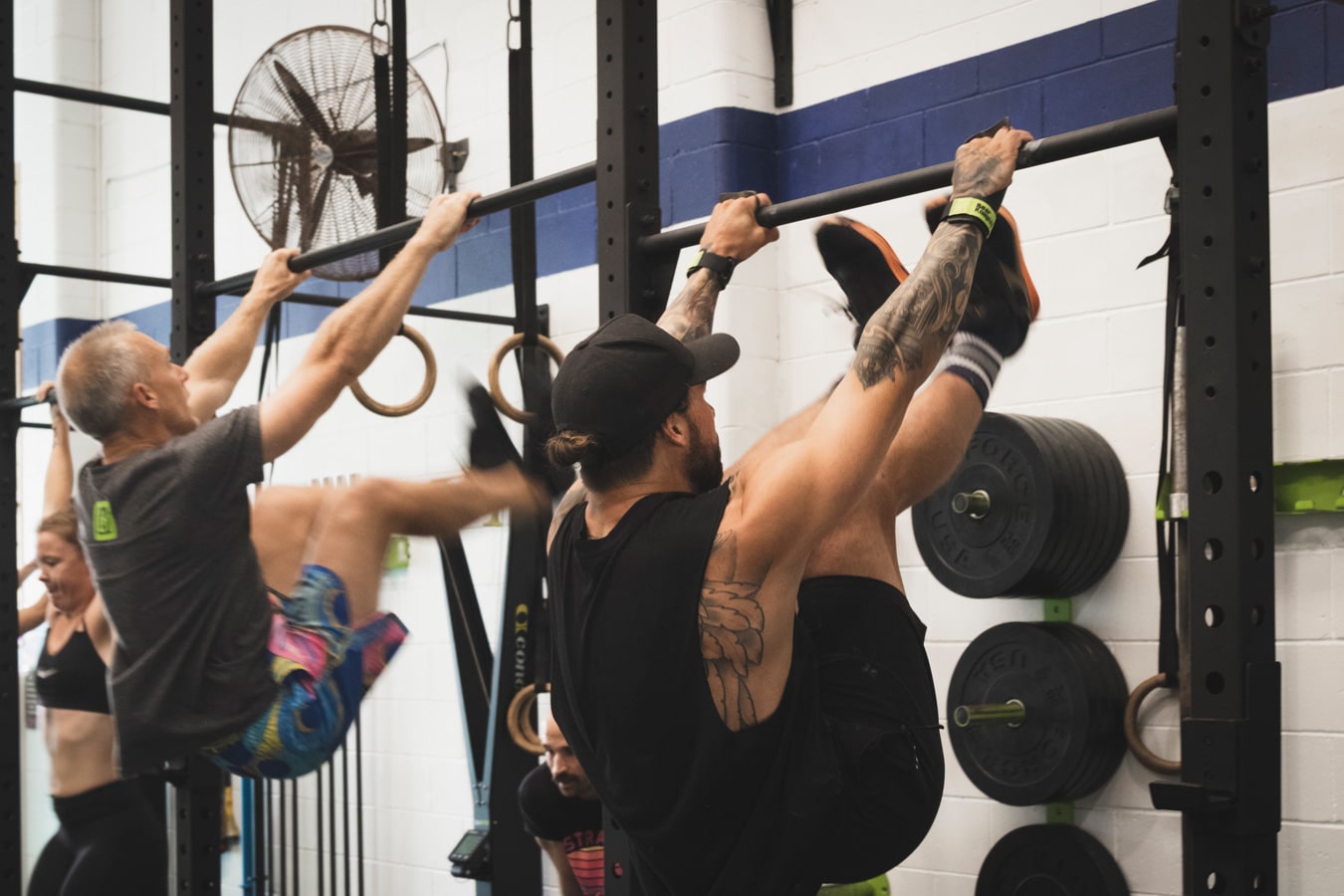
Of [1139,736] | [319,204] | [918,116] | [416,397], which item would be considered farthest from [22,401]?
[1139,736]

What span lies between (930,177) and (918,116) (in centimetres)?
196

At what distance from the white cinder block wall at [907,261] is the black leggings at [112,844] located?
48.6 inches

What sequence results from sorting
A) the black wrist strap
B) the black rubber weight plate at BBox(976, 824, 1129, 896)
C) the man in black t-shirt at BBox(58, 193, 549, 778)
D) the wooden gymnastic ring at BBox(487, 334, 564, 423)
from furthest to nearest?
the wooden gymnastic ring at BBox(487, 334, 564, 423), the black rubber weight plate at BBox(976, 824, 1129, 896), the man in black t-shirt at BBox(58, 193, 549, 778), the black wrist strap

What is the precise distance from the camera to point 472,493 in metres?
3.64

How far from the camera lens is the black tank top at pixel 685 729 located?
221 cm

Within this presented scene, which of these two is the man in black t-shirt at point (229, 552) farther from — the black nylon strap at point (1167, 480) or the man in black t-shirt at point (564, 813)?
the black nylon strap at point (1167, 480)

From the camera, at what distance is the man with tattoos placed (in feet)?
7.11

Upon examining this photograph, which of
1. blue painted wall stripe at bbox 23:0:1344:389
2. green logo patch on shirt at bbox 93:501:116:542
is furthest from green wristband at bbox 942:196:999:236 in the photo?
green logo patch on shirt at bbox 93:501:116:542

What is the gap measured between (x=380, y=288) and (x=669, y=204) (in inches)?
62.9

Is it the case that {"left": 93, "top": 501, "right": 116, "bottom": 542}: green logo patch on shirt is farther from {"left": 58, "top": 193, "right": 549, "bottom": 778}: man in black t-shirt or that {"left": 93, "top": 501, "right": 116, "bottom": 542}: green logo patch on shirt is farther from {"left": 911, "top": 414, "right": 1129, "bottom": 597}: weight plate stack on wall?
{"left": 911, "top": 414, "right": 1129, "bottom": 597}: weight plate stack on wall

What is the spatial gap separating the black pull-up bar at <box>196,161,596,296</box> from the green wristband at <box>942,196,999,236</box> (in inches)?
34.8

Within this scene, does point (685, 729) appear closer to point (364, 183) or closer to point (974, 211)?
point (974, 211)

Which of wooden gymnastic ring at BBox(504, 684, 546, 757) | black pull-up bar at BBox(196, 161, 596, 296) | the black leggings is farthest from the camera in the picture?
the black leggings

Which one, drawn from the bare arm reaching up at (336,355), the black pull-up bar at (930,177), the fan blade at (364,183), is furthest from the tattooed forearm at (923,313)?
the fan blade at (364,183)
